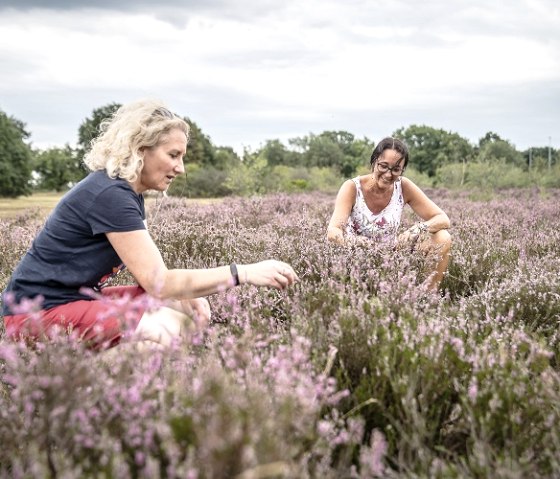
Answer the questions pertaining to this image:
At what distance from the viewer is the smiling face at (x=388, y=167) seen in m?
4.37

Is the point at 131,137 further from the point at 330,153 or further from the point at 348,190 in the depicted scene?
the point at 330,153

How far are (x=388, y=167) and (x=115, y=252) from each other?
8.13ft

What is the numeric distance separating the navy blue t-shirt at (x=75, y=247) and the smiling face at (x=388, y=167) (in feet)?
7.53

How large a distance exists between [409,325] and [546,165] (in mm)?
25632

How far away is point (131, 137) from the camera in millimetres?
2689

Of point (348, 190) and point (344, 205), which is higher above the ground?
point (348, 190)

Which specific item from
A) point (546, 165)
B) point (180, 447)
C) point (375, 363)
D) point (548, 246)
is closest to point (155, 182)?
point (375, 363)

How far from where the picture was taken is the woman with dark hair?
4285mm

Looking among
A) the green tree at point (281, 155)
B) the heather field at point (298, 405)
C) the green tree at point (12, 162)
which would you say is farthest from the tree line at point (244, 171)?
the green tree at point (281, 155)

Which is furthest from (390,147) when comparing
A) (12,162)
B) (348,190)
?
(12,162)

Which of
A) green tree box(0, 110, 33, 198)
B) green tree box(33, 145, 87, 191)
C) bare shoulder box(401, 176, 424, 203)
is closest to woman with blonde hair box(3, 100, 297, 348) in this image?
bare shoulder box(401, 176, 424, 203)

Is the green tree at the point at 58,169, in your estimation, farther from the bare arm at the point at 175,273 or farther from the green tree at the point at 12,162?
the bare arm at the point at 175,273

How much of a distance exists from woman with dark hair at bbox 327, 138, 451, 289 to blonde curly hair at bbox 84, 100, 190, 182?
174 cm

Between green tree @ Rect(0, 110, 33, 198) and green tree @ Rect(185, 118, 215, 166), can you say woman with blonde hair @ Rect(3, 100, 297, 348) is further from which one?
green tree @ Rect(185, 118, 215, 166)
